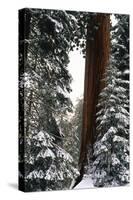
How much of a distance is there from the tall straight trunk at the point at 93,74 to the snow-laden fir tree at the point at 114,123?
100 mm

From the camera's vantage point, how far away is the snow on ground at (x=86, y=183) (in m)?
12.1

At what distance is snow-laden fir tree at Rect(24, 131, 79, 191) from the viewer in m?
11.6

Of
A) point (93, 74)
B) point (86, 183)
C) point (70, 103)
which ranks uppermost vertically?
point (93, 74)

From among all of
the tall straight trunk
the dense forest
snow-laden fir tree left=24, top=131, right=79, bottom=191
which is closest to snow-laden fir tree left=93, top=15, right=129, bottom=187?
the dense forest

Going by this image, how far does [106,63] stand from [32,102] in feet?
4.65

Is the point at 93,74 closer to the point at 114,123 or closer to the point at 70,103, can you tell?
the point at 70,103

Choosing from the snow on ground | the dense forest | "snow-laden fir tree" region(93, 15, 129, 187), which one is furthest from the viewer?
"snow-laden fir tree" region(93, 15, 129, 187)

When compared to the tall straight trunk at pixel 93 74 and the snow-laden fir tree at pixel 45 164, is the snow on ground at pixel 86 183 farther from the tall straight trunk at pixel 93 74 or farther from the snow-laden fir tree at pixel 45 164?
the snow-laden fir tree at pixel 45 164

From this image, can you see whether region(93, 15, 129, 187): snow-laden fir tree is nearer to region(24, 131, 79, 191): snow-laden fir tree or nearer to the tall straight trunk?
the tall straight trunk

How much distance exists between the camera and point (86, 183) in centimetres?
1219

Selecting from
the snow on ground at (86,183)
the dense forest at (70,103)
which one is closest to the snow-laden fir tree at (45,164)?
the dense forest at (70,103)

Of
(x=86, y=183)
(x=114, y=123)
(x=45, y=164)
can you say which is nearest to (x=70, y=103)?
(x=114, y=123)

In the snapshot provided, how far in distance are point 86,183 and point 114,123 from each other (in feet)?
3.30

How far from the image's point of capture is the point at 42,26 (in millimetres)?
11641
